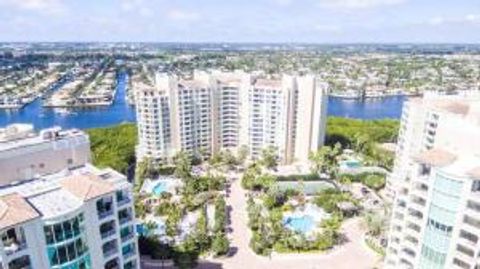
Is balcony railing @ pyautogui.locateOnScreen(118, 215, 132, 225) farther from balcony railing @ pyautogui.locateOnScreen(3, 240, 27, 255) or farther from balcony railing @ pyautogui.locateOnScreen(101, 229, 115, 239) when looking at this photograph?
balcony railing @ pyautogui.locateOnScreen(3, 240, 27, 255)

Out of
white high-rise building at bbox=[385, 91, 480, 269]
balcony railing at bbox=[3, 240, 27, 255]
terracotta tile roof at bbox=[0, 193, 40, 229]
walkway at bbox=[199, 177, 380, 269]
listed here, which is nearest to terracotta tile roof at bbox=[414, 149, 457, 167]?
white high-rise building at bbox=[385, 91, 480, 269]

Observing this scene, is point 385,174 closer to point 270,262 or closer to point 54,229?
point 270,262

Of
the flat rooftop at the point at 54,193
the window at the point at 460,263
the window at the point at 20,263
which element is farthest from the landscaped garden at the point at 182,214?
the window at the point at 460,263

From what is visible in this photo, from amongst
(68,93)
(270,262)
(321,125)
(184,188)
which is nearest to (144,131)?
(184,188)

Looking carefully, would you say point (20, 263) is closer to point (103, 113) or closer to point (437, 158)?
point (437, 158)

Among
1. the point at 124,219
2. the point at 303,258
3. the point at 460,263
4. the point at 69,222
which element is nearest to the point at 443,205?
the point at 460,263

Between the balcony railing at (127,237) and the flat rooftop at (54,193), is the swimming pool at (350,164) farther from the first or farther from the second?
the flat rooftop at (54,193)
